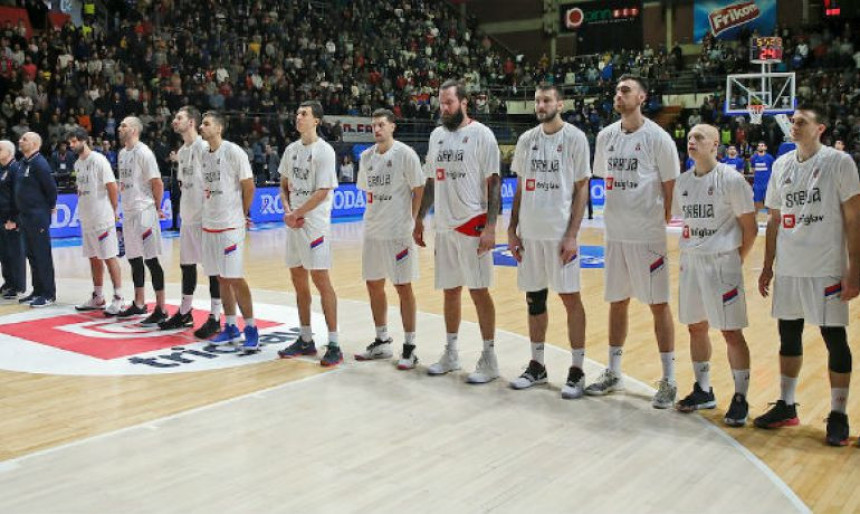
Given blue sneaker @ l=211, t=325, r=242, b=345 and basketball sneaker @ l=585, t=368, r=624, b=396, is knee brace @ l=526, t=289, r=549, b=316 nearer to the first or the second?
basketball sneaker @ l=585, t=368, r=624, b=396

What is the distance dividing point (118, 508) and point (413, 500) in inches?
54.0

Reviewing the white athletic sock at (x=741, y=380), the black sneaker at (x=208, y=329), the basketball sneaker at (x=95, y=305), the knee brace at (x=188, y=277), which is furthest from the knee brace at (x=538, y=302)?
the basketball sneaker at (x=95, y=305)

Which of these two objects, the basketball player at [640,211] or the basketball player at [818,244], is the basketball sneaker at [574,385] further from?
the basketball player at [818,244]

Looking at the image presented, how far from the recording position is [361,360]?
6.80m

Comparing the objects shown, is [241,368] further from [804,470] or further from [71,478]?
[804,470]

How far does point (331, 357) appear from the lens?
21.8 feet

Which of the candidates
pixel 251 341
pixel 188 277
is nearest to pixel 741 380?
pixel 251 341

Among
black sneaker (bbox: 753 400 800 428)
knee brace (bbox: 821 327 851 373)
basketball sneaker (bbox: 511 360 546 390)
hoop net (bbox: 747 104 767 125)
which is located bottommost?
black sneaker (bbox: 753 400 800 428)

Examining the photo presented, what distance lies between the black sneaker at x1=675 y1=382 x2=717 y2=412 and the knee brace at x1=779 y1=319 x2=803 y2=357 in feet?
2.01

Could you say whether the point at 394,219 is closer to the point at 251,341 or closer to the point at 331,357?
the point at 331,357

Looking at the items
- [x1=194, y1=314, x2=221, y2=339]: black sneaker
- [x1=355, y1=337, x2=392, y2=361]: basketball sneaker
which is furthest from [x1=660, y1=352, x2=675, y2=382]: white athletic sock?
[x1=194, y1=314, x2=221, y2=339]: black sneaker

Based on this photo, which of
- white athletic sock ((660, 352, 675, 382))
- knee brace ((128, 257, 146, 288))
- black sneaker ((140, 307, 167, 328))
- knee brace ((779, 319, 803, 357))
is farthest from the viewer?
knee brace ((128, 257, 146, 288))

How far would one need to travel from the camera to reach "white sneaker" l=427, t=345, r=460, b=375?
20.8 ft

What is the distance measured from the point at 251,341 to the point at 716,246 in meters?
3.84
